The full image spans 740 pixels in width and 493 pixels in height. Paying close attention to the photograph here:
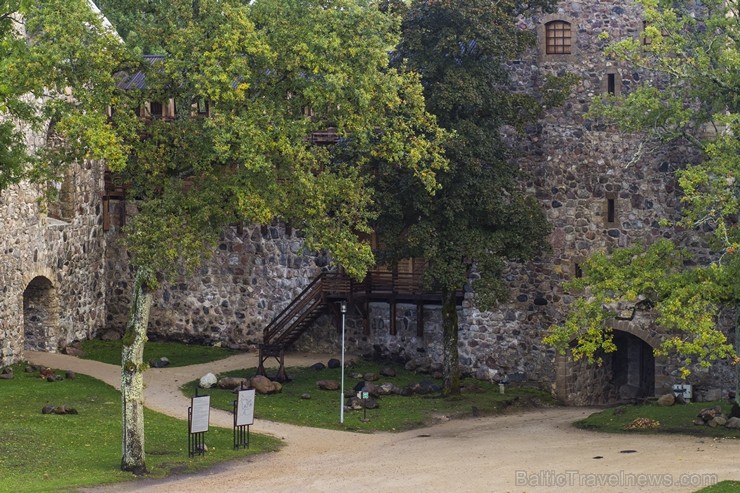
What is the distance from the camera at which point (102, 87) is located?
2992 centimetres

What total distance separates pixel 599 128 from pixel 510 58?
11.9ft

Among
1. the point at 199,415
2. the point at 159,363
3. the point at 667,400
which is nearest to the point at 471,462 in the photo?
the point at 199,415

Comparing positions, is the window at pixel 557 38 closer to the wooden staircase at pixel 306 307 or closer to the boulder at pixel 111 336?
the wooden staircase at pixel 306 307

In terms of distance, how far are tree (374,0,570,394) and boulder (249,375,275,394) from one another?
5.21m

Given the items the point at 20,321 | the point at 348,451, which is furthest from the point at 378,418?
the point at 20,321

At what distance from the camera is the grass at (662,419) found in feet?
119

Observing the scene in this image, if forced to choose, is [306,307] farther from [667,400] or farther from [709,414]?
[709,414]

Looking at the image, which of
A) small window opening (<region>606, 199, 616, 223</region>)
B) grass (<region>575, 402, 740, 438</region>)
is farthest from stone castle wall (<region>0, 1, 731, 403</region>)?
grass (<region>575, 402, 740, 438</region>)

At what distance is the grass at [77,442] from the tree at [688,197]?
366 inches

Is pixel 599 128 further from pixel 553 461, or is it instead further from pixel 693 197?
pixel 553 461

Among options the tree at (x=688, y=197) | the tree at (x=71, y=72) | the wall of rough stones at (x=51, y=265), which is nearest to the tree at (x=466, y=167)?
the tree at (x=688, y=197)

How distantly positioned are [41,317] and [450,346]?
1425cm

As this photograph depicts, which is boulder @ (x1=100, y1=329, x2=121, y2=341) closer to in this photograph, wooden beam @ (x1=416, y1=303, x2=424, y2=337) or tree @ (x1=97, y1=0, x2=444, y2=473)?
wooden beam @ (x1=416, y1=303, x2=424, y2=337)

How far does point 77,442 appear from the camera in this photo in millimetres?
33688
